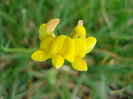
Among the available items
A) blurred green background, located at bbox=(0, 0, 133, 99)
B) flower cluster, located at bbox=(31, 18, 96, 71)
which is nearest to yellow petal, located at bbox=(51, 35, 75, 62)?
flower cluster, located at bbox=(31, 18, 96, 71)

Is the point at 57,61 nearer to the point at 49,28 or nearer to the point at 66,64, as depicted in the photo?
the point at 49,28

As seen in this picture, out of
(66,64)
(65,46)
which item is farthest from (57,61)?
(66,64)

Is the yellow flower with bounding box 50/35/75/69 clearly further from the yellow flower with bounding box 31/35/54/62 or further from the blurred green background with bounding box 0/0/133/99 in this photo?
the blurred green background with bounding box 0/0/133/99

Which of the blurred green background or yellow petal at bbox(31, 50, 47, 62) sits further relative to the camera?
the blurred green background

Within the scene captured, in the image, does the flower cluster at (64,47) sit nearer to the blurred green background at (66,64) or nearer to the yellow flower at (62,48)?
the yellow flower at (62,48)

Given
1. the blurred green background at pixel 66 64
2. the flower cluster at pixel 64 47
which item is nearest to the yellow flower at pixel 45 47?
the flower cluster at pixel 64 47

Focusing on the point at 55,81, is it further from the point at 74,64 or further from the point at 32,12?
the point at 74,64
